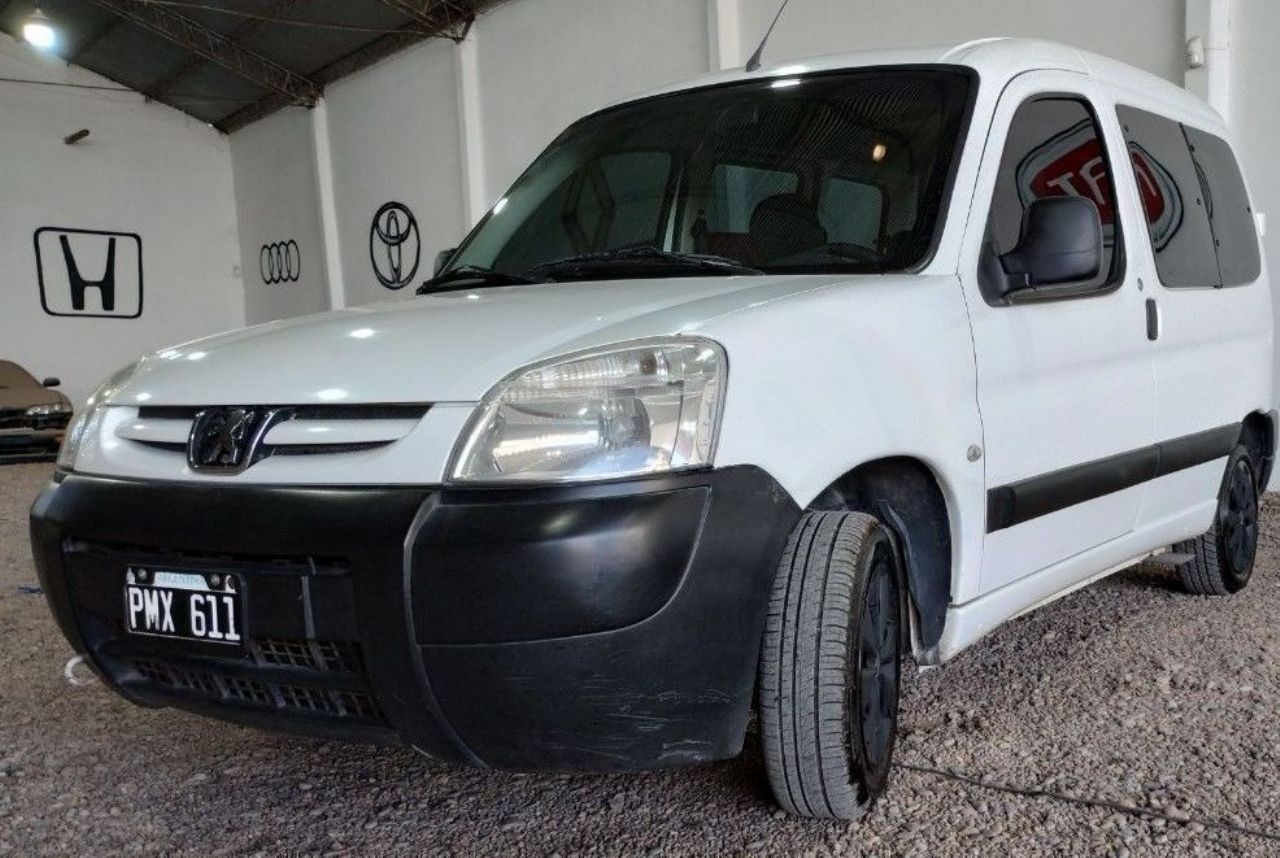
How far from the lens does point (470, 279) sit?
2645mm

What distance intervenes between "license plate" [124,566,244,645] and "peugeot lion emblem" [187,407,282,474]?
6.9 inches

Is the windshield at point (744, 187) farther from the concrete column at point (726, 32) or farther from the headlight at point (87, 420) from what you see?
the concrete column at point (726, 32)

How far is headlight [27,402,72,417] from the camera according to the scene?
11000 millimetres

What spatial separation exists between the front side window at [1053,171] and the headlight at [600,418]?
37.7 inches

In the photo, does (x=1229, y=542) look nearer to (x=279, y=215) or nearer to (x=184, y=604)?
(x=184, y=604)

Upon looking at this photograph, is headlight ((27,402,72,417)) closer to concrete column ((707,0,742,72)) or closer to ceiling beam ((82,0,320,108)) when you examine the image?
ceiling beam ((82,0,320,108))

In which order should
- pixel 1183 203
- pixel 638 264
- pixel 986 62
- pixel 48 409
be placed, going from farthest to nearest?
1. pixel 48 409
2. pixel 1183 203
3. pixel 986 62
4. pixel 638 264

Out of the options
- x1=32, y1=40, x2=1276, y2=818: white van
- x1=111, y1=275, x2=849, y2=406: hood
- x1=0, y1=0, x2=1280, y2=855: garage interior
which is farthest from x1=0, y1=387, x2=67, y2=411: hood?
x1=111, y1=275, x2=849, y2=406: hood

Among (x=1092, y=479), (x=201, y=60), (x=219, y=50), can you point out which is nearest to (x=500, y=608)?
(x=1092, y=479)

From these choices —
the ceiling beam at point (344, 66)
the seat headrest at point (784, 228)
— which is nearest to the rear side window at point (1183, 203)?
the seat headrest at point (784, 228)

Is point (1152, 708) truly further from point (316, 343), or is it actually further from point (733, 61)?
point (733, 61)

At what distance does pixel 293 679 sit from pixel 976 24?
671 centimetres

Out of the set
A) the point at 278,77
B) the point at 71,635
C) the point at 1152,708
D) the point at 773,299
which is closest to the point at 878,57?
the point at 773,299

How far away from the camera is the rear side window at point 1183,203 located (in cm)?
296
